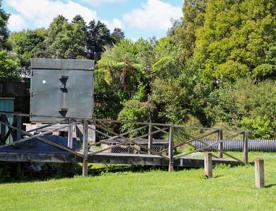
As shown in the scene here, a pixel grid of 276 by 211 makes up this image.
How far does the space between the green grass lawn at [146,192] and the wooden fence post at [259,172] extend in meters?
0.16

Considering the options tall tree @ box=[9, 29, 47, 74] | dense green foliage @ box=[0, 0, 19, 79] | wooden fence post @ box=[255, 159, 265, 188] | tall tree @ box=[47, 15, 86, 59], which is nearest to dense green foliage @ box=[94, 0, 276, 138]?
dense green foliage @ box=[0, 0, 19, 79]

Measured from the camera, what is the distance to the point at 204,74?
29719 mm

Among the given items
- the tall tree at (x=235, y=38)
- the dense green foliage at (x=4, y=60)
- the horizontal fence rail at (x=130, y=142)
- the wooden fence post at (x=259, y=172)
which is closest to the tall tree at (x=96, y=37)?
the tall tree at (x=235, y=38)

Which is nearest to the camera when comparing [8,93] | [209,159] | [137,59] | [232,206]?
[232,206]

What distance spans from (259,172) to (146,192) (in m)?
2.52

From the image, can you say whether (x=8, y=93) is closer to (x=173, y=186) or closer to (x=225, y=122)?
(x=173, y=186)

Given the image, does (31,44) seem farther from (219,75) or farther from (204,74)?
(219,75)

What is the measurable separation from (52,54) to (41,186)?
3705 cm

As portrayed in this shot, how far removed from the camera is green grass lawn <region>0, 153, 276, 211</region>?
991 centimetres

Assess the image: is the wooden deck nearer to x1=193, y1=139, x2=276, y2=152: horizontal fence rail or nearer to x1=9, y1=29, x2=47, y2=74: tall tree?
x1=193, y1=139, x2=276, y2=152: horizontal fence rail

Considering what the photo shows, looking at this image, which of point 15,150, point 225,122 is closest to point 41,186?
point 15,150

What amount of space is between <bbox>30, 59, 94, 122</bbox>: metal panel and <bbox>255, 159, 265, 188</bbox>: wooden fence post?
8422mm

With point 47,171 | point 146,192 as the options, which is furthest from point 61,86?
point 146,192

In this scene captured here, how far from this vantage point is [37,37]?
2175 inches
